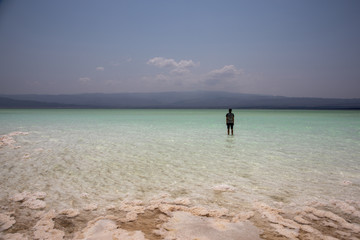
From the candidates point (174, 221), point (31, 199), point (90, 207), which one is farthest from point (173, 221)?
point (31, 199)

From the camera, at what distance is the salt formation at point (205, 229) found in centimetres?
334

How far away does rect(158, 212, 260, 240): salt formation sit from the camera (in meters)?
3.34

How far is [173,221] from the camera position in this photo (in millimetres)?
3824

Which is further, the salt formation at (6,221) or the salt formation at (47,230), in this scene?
the salt formation at (6,221)

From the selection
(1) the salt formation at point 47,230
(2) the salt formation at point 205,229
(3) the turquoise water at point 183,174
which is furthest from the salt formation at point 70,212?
(2) the salt formation at point 205,229

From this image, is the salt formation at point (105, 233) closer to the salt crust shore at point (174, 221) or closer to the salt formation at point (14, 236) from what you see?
the salt crust shore at point (174, 221)

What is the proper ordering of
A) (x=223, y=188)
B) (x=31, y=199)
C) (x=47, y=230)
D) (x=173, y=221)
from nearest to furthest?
1. (x=47, y=230)
2. (x=173, y=221)
3. (x=31, y=199)
4. (x=223, y=188)

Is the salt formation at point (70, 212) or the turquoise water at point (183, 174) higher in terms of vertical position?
the salt formation at point (70, 212)

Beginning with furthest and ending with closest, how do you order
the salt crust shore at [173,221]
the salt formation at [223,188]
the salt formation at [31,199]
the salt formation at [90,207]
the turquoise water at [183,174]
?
the salt formation at [223,188]
the turquoise water at [183,174]
the salt formation at [31,199]
the salt formation at [90,207]
the salt crust shore at [173,221]

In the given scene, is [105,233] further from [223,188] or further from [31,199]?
[223,188]

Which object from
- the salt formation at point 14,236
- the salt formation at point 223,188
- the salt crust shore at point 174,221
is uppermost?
the salt formation at point 14,236

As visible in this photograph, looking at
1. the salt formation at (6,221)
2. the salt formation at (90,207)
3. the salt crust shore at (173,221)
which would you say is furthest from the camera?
the salt formation at (90,207)

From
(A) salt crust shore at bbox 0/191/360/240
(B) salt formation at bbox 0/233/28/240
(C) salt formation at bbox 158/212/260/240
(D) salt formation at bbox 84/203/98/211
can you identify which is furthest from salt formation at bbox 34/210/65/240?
(C) salt formation at bbox 158/212/260/240

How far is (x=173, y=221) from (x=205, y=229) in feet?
1.97
